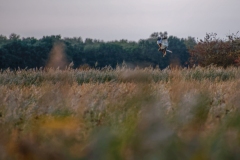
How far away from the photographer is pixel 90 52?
6538 cm

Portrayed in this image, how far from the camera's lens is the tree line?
50.3 meters

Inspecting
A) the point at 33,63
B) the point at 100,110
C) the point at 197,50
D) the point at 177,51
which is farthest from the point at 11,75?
the point at 177,51

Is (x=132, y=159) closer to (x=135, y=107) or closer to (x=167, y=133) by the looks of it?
(x=167, y=133)

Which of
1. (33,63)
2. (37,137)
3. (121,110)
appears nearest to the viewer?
(37,137)

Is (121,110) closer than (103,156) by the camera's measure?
No

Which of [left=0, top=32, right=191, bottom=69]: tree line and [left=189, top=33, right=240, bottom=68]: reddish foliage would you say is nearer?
[left=189, top=33, right=240, bottom=68]: reddish foliage

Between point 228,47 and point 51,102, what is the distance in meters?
37.5

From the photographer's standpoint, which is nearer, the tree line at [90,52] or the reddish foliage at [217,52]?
the reddish foliage at [217,52]

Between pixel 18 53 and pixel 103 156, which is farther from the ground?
pixel 103 156

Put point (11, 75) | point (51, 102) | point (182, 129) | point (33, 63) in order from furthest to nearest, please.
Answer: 1. point (33, 63)
2. point (11, 75)
3. point (51, 102)
4. point (182, 129)

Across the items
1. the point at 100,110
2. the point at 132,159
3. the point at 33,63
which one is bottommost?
the point at 33,63

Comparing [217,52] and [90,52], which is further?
[90,52]

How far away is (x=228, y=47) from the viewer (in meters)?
40.2

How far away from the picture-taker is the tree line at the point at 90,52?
165 feet
